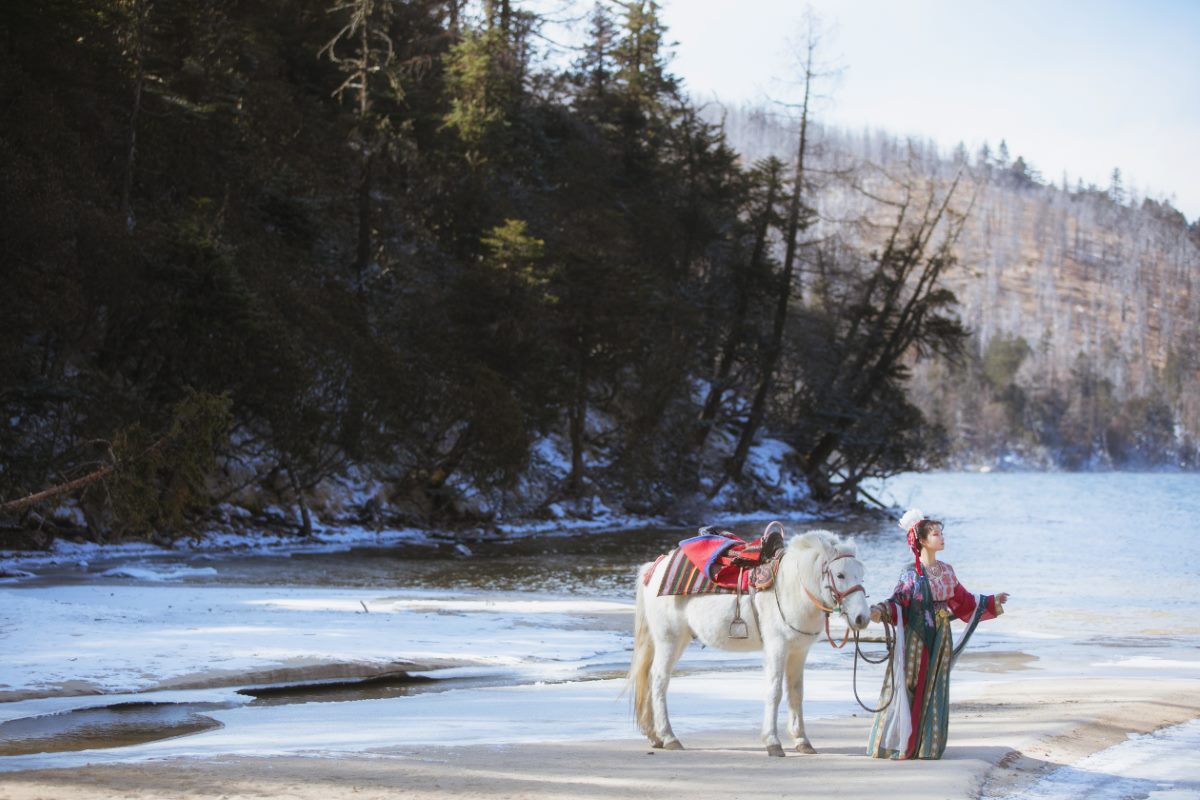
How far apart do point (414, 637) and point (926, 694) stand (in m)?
7.74

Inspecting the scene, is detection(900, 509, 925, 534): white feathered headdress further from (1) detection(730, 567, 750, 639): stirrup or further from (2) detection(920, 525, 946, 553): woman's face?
(1) detection(730, 567, 750, 639): stirrup

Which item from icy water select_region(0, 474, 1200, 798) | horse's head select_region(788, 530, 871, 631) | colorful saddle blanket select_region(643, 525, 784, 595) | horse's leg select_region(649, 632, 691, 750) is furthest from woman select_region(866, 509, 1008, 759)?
icy water select_region(0, 474, 1200, 798)

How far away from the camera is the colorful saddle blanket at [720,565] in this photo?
27.3 ft

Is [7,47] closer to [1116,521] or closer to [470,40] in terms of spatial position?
[470,40]

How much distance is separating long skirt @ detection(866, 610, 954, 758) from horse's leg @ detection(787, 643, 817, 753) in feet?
1.47

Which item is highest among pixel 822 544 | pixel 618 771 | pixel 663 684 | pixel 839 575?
pixel 822 544

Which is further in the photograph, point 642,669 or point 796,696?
point 642,669

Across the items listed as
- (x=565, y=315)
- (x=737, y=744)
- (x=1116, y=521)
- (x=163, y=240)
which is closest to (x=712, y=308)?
(x=565, y=315)

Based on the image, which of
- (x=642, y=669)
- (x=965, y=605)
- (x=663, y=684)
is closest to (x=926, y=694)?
(x=965, y=605)

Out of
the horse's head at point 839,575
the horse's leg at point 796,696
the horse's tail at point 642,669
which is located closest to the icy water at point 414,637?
the horse's tail at point 642,669

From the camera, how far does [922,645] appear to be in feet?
26.3

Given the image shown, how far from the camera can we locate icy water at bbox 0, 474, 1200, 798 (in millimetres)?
9289

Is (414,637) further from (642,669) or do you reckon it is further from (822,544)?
(822,544)

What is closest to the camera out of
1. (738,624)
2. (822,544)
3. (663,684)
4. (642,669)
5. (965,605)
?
(822,544)
